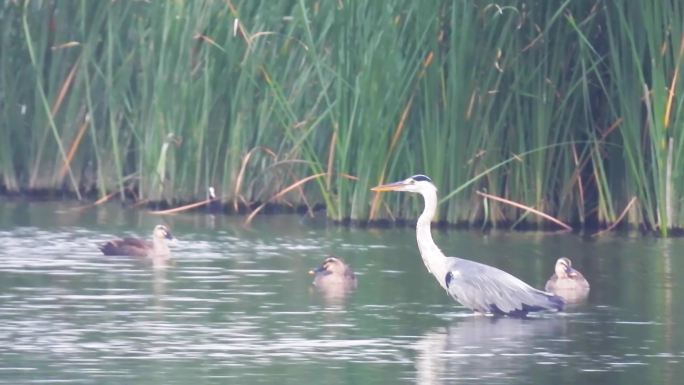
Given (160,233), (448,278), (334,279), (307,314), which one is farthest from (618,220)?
(307,314)

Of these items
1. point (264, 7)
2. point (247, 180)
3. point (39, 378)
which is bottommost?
point (39, 378)

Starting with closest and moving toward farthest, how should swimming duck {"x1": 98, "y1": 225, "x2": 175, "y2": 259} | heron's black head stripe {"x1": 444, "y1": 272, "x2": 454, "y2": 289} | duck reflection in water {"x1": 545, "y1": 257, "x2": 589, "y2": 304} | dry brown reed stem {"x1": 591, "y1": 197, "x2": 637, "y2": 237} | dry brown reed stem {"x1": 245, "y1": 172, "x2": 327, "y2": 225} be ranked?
1. heron's black head stripe {"x1": 444, "y1": 272, "x2": 454, "y2": 289}
2. duck reflection in water {"x1": 545, "y1": 257, "x2": 589, "y2": 304}
3. swimming duck {"x1": 98, "y1": 225, "x2": 175, "y2": 259}
4. dry brown reed stem {"x1": 591, "y1": 197, "x2": 637, "y2": 237}
5. dry brown reed stem {"x1": 245, "y1": 172, "x2": 327, "y2": 225}

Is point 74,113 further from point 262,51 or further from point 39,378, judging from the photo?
point 39,378

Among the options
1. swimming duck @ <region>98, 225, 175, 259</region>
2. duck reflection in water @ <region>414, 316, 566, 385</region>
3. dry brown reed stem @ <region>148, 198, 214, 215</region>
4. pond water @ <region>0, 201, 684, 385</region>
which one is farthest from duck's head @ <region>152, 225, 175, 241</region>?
duck reflection in water @ <region>414, 316, 566, 385</region>

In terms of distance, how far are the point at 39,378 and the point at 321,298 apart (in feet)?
14.3

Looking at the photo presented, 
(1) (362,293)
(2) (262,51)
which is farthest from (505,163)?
(1) (362,293)

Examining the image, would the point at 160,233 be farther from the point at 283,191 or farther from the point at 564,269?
the point at 564,269

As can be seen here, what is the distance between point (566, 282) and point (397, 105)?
14.1 feet

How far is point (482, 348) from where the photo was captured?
11.8m

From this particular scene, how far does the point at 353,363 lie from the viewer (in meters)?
11.0

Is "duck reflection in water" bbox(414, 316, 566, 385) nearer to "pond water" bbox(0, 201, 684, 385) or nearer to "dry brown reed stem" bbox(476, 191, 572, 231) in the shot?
"pond water" bbox(0, 201, 684, 385)

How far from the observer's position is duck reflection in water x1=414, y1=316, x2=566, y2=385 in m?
10.6

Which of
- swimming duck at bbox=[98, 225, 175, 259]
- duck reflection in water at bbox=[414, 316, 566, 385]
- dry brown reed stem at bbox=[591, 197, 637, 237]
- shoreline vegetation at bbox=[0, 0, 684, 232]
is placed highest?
shoreline vegetation at bbox=[0, 0, 684, 232]

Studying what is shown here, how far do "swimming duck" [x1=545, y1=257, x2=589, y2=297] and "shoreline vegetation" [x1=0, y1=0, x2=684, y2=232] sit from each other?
11.3ft
